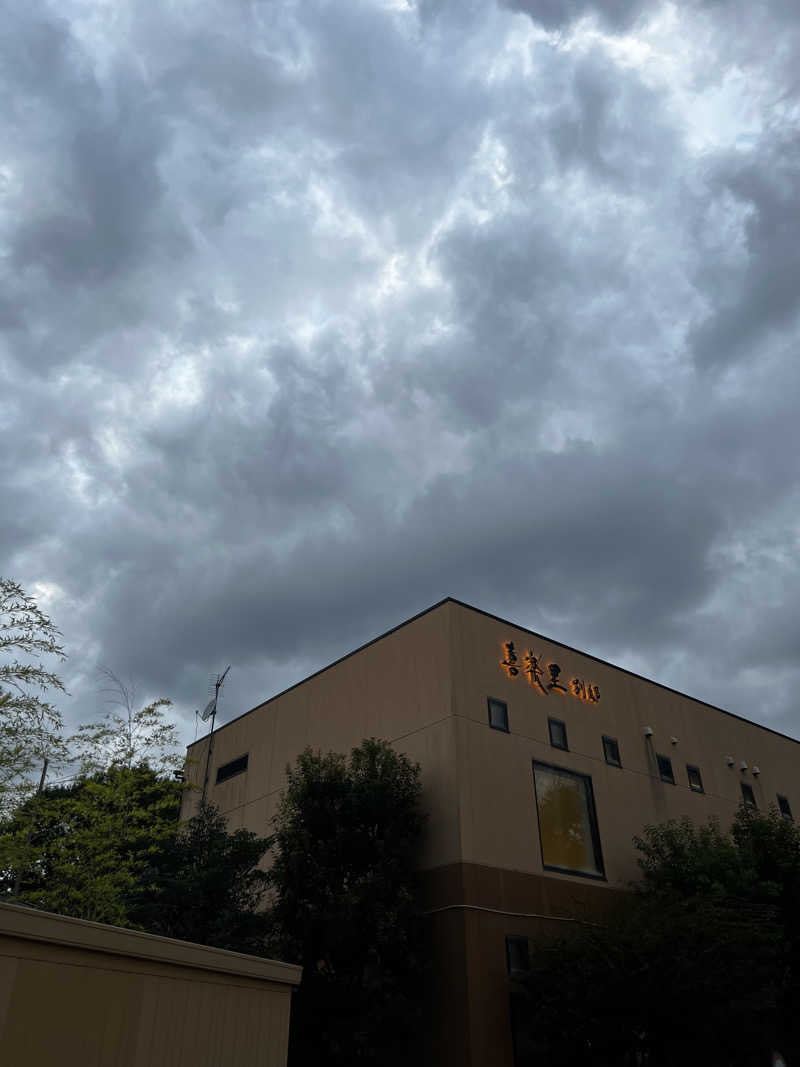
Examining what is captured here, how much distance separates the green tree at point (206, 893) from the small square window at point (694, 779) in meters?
12.3

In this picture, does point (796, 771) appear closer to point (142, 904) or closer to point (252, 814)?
point (252, 814)

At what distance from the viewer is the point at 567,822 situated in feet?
64.1

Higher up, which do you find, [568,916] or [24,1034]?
[568,916]

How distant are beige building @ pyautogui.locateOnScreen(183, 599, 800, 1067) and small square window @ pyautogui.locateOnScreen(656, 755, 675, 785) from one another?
2.4 inches

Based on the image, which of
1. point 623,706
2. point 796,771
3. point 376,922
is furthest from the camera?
point 796,771

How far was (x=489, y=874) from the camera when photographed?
675 inches

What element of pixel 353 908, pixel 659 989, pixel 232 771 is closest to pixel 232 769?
pixel 232 771

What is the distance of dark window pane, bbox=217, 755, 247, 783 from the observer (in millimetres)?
25172

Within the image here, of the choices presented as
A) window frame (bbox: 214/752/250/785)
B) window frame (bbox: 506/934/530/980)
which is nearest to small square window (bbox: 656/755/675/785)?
window frame (bbox: 506/934/530/980)

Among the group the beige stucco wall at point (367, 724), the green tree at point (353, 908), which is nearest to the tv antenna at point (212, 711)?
the beige stucco wall at point (367, 724)

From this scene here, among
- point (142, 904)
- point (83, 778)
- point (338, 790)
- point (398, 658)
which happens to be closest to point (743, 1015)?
point (338, 790)

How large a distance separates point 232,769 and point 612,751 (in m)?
11.4

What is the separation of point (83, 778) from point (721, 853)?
13.9m

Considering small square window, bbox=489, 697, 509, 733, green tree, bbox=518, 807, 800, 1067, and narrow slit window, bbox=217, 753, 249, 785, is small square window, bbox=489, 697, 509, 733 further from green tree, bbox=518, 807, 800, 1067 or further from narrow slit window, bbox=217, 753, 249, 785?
narrow slit window, bbox=217, 753, 249, 785
